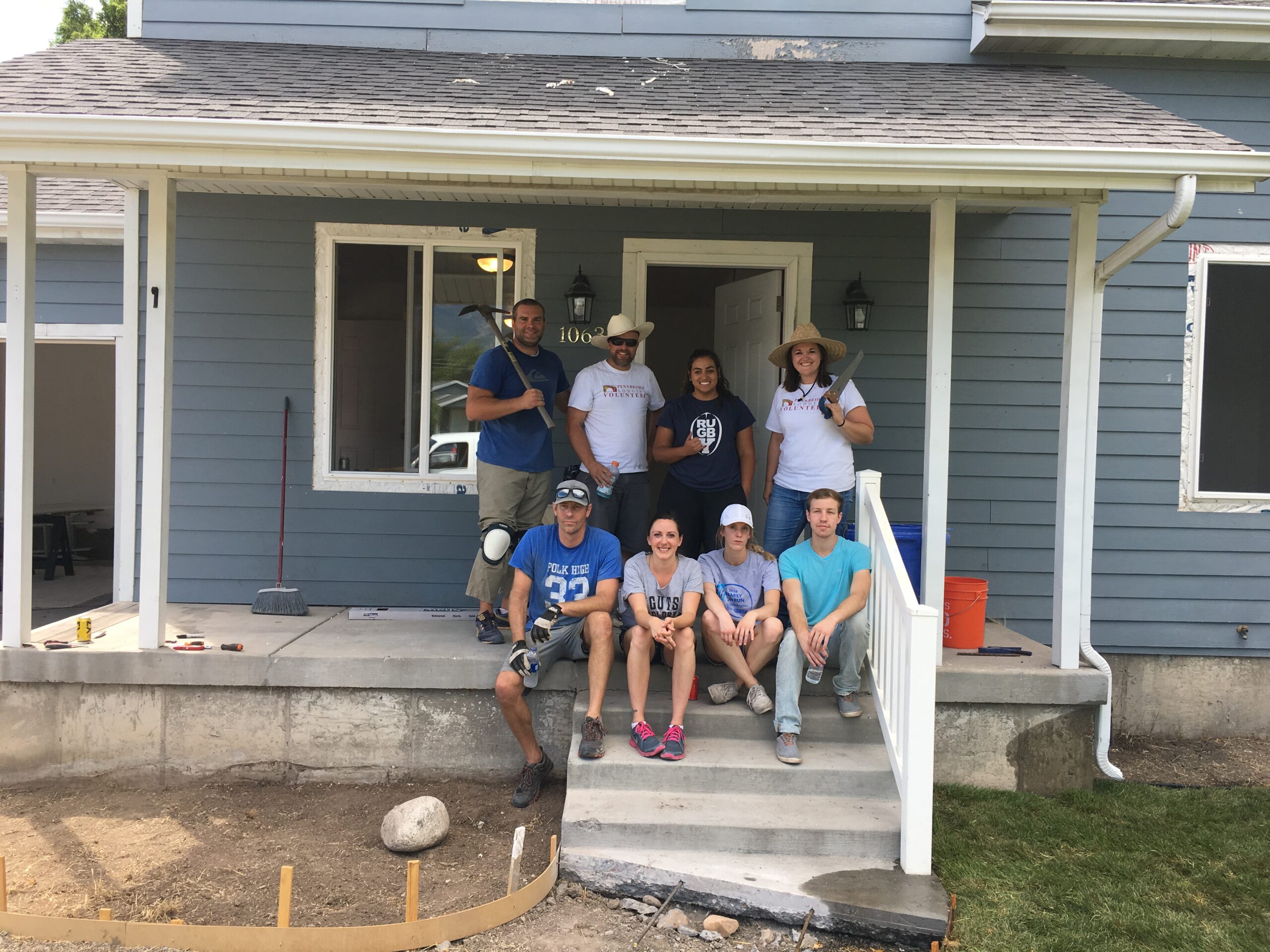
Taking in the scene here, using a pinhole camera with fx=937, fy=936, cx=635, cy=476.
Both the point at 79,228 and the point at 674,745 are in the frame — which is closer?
the point at 674,745

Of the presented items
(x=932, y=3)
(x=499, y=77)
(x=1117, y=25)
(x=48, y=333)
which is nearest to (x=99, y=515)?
(x=48, y=333)

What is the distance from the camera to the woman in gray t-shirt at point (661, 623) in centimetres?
356

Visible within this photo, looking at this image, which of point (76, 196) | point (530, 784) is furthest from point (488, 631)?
point (76, 196)

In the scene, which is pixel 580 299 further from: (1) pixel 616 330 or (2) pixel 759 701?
(2) pixel 759 701

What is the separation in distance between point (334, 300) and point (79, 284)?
1.69 metres

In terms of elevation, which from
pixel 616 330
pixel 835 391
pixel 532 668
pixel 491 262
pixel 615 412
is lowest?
pixel 532 668

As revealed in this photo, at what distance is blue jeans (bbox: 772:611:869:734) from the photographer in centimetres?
360

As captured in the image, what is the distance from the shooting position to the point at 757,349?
543cm

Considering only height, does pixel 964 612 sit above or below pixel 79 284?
below

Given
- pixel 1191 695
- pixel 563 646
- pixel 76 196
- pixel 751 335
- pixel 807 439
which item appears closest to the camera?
pixel 563 646

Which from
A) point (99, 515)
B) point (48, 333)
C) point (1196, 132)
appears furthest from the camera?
point (99, 515)

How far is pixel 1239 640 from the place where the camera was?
5262 mm

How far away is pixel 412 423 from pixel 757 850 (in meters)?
3.08

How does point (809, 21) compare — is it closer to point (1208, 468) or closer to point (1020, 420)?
point (1020, 420)
